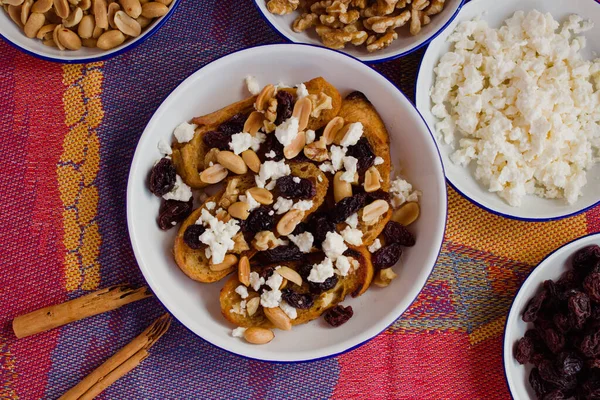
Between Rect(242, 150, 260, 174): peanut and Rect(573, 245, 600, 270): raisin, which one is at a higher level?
Rect(242, 150, 260, 174): peanut

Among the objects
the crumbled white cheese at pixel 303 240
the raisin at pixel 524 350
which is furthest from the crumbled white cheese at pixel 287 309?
the raisin at pixel 524 350

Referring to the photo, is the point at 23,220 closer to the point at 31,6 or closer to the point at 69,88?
the point at 69,88

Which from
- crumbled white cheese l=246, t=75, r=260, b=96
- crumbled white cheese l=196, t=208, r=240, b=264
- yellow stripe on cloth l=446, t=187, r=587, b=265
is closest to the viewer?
crumbled white cheese l=196, t=208, r=240, b=264

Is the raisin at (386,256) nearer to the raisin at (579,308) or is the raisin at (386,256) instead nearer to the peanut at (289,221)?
the peanut at (289,221)

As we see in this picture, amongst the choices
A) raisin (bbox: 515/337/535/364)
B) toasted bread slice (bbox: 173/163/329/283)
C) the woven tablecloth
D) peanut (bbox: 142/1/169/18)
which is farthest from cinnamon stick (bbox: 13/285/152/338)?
raisin (bbox: 515/337/535/364)

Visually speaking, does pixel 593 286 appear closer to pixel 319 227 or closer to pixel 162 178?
pixel 319 227

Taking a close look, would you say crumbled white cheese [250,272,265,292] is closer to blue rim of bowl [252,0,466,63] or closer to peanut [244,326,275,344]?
peanut [244,326,275,344]
